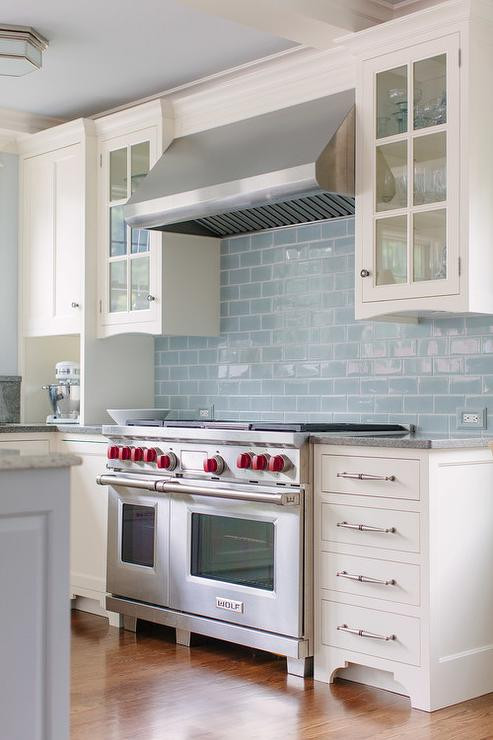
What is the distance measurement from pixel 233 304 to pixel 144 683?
2014mm

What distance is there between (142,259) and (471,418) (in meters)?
1.91

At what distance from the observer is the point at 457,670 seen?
3543 millimetres

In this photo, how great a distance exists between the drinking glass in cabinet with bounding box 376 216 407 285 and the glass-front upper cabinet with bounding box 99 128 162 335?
1.41 meters

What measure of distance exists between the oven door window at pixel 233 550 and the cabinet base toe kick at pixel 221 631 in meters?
0.18

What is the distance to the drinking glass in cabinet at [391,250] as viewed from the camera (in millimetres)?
3844

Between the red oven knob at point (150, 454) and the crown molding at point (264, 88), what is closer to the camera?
the crown molding at point (264, 88)

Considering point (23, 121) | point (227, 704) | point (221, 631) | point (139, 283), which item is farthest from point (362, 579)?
point (23, 121)

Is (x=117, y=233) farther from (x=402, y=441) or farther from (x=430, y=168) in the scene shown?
(x=402, y=441)

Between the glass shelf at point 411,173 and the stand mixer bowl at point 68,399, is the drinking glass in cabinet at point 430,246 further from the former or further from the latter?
the stand mixer bowl at point 68,399

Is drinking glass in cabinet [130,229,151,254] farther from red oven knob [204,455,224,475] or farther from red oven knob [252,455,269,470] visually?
red oven knob [252,455,269,470]

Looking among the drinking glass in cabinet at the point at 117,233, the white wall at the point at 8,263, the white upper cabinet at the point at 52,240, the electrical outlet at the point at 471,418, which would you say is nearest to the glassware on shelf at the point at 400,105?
the electrical outlet at the point at 471,418

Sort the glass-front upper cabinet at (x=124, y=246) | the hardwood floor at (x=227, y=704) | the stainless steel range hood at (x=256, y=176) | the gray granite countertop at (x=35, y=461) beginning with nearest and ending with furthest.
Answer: the gray granite countertop at (x=35, y=461)
the hardwood floor at (x=227, y=704)
the stainless steel range hood at (x=256, y=176)
the glass-front upper cabinet at (x=124, y=246)

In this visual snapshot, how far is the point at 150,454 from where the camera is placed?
4.46 meters

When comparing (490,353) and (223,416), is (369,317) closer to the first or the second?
(490,353)
